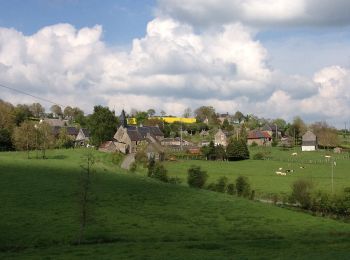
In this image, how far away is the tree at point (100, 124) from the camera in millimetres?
142875

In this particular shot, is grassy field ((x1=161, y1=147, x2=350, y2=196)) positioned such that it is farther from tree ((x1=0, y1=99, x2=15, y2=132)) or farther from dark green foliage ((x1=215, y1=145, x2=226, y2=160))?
tree ((x1=0, y1=99, x2=15, y2=132))

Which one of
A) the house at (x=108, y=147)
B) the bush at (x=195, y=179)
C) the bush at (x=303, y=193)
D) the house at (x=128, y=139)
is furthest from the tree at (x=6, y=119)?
the bush at (x=303, y=193)

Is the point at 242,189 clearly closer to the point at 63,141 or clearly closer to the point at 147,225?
the point at 147,225

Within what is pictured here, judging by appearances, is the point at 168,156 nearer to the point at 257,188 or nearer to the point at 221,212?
the point at 257,188

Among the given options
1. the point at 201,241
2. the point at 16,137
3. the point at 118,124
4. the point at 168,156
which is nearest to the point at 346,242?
the point at 201,241

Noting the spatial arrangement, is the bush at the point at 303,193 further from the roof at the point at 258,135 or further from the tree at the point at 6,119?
the roof at the point at 258,135

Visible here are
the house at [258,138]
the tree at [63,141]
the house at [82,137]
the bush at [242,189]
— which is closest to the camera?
the bush at [242,189]

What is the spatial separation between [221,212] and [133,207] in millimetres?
10218

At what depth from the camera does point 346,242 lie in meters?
40.2

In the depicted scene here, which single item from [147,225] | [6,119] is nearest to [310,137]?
[6,119]

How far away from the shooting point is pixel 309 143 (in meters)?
173

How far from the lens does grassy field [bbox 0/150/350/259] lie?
3378 centimetres

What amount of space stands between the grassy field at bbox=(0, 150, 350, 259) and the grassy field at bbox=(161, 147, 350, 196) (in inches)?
885

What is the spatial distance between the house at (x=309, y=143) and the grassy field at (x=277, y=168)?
16699mm
